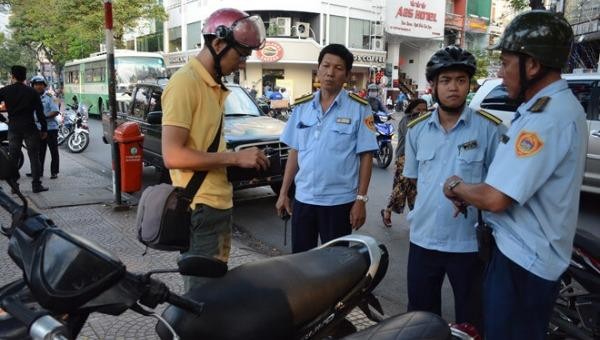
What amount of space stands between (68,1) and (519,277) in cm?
3413

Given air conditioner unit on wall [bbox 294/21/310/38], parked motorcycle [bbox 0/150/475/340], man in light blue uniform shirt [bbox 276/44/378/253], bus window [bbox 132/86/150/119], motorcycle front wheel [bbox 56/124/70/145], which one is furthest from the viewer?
air conditioner unit on wall [bbox 294/21/310/38]

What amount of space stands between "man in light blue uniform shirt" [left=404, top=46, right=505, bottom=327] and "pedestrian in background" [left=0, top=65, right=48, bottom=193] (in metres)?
6.82

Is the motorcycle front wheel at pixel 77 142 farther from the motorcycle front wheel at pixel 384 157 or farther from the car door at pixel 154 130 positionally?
the motorcycle front wheel at pixel 384 157

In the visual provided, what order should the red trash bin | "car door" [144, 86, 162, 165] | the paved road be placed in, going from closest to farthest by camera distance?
the paved road → the red trash bin → "car door" [144, 86, 162, 165]

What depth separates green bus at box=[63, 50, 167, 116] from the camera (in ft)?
70.6

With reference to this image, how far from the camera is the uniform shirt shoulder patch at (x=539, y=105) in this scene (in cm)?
194

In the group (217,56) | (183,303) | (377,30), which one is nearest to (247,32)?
(217,56)

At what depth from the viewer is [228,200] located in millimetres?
2559

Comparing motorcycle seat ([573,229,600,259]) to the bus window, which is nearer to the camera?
motorcycle seat ([573,229,600,259])

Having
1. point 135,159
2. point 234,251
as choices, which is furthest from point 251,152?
point 135,159

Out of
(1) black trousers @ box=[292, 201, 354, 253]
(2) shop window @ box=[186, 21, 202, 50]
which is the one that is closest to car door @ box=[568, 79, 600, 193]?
(1) black trousers @ box=[292, 201, 354, 253]

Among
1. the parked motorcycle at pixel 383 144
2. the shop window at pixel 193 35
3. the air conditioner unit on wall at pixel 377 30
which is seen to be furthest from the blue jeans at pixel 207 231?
the shop window at pixel 193 35

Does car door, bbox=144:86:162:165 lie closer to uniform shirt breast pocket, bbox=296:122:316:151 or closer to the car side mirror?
the car side mirror

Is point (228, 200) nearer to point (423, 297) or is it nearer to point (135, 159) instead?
point (423, 297)
